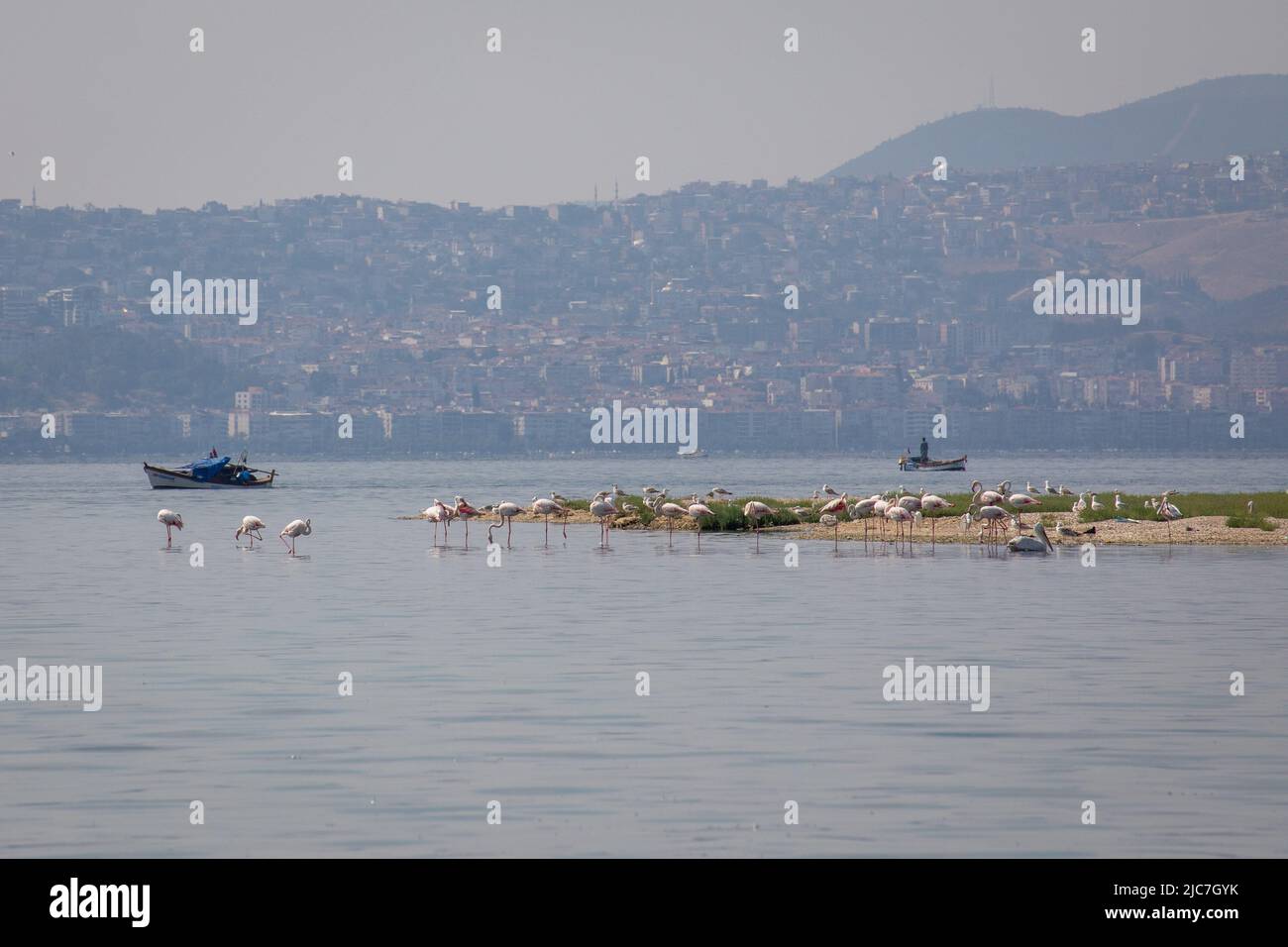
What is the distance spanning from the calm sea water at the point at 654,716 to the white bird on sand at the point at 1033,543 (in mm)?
2959

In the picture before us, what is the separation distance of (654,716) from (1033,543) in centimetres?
2484

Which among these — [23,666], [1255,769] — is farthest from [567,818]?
[23,666]

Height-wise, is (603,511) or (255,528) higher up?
(603,511)

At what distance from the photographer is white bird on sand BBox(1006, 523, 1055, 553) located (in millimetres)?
43344

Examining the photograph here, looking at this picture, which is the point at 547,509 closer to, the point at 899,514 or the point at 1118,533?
the point at 899,514

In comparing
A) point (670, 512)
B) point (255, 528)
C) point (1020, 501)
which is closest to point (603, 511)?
point (670, 512)

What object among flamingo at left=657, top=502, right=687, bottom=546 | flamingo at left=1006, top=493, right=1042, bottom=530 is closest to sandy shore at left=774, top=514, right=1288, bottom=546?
flamingo at left=1006, top=493, right=1042, bottom=530

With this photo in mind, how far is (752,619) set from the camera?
30.1 metres

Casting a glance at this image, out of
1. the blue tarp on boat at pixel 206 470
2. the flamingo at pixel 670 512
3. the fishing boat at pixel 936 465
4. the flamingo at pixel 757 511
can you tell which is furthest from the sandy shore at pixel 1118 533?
the fishing boat at pixel 936 465

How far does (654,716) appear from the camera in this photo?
19969mm
